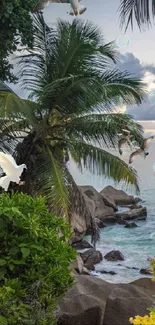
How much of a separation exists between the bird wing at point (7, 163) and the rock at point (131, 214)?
17.6 meters

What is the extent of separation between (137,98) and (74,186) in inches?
91.1

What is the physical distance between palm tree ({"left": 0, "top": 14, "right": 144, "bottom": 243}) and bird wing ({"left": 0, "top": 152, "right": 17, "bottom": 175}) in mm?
5068

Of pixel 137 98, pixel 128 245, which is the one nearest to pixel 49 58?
pixel 137 98

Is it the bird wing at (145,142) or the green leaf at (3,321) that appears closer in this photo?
the green leaf at (3,321)

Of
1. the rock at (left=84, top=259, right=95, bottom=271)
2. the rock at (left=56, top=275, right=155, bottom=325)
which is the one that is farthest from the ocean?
the rock at (left=56, top=275, right=155, bottom=325)

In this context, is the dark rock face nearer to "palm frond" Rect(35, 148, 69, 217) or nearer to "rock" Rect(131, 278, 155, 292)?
"palm frond" Rect(35, 148, 69, 217)

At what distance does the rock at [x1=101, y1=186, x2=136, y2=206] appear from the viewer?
22500mm

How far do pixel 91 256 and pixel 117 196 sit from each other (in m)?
10.2

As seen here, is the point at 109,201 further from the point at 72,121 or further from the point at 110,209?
the point at 72,121

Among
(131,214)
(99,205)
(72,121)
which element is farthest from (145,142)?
(131,214)

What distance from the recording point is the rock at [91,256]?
42.2 ft

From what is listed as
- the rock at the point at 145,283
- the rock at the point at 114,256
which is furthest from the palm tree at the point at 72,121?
the rock at the point at 114,256

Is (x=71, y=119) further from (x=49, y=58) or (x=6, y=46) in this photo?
(x=6, y=46)

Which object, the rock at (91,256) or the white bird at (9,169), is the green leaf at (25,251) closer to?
the white bird at (9,169)
